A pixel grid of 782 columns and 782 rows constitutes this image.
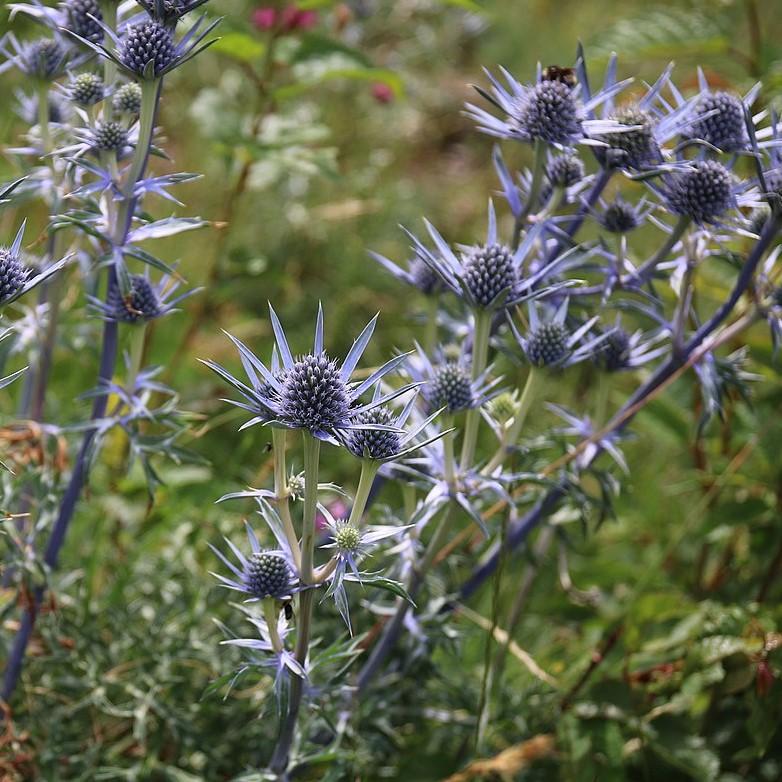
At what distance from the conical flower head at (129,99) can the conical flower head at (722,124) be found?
971 mm

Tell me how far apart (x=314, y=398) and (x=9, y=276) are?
448 millimetres

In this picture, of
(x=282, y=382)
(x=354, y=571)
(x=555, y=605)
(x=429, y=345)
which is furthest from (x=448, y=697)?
(x=282, y=382)

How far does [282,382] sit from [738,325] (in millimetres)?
991

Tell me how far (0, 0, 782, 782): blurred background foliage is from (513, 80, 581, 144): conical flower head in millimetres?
527

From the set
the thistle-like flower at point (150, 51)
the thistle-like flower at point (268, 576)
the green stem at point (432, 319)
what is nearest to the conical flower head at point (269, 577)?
the thistle-like flower at point (268, 576)

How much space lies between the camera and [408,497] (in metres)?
1.74

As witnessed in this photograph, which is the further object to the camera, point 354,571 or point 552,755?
point 552,755

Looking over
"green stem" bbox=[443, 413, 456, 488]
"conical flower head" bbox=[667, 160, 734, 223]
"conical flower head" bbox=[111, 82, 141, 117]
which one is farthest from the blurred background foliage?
"conical flower head" bbox=[667, 160, 734, 223]

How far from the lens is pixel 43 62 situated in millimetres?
1629

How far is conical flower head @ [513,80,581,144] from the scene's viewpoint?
1.54 meters

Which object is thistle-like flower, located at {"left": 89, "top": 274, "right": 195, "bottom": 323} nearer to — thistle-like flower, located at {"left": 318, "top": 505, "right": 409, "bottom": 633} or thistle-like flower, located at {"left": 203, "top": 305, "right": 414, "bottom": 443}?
thistle-like flower, located at {"left": 203, "top": 305, "right": 414, "bottom": 443}

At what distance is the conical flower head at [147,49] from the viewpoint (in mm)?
1313

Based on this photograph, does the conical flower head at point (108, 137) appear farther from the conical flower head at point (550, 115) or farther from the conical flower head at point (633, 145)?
the conical flower head at point (633, 145)

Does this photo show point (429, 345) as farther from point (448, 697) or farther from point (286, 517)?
point (448, 697)
